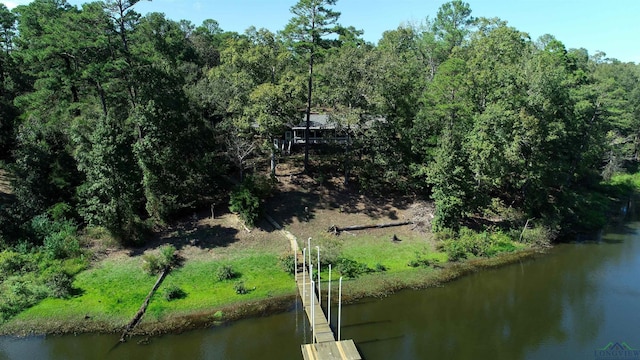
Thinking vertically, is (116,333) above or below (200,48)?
below

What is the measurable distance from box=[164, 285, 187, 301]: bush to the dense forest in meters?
6.17

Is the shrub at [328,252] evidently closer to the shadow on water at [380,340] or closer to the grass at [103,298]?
the shadow on water at [380,340]

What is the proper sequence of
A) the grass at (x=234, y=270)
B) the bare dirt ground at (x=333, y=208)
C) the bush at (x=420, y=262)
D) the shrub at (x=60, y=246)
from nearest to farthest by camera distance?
1. the grass at (x=234, y=270)
2. the shrub at (x=60, y=246)
3. the bush at (x=420, y=262)
4. the bare dirt ground at (x=333, y=208)

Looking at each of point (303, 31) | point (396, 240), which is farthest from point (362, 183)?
point (303, 31)

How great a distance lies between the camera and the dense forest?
28.0 m

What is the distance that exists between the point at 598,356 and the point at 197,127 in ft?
97.1

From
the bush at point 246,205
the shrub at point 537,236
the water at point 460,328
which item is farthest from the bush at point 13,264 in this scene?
the shrub at point 537,236

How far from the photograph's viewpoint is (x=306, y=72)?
126ft

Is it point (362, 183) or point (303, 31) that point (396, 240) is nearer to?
point (362, 183)

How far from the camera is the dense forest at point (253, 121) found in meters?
28.0

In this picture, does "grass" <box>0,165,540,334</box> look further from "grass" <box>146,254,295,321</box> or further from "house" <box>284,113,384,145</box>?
"house" <box>284,113,384,145</box>

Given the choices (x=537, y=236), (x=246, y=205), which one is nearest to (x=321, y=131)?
(x=246, y=205)

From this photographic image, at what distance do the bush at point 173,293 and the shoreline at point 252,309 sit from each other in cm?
134

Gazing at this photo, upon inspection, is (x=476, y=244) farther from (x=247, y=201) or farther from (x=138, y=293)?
(x=138, y=293)
